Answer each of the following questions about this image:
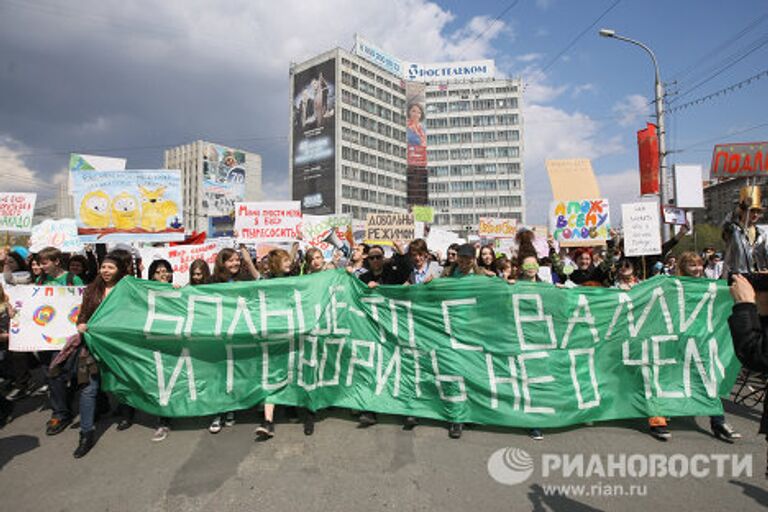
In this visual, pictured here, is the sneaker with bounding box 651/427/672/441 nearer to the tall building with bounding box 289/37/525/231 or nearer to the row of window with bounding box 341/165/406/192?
the tall building with bounding box 289/37/525/231

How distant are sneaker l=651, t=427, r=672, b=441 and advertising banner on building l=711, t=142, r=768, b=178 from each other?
11.7m

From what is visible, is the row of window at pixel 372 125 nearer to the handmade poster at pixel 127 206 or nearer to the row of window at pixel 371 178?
the row of window at pixel 371 178

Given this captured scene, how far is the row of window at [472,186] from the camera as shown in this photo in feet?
268

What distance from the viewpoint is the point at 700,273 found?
4434 millimetres

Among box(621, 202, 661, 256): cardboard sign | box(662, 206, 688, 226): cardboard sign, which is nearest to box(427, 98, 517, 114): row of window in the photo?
box(662, 206, 688, 226): cardboard sign

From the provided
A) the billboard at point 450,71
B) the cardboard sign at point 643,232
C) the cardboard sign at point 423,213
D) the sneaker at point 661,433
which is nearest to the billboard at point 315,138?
the billboard at point 450,71

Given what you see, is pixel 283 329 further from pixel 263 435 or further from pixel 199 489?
pixel 199 489

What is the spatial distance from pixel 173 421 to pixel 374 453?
226 centimetres

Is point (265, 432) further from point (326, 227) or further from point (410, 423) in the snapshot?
point (326, 227)

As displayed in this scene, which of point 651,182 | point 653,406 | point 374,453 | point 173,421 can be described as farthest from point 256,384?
point 651,182

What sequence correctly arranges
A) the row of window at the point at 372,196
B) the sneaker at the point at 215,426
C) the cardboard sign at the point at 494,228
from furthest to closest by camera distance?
the row of window at the point at 372,196 < the cardboard sign at the point at 494,228 < the sneaker at the point at 215,426

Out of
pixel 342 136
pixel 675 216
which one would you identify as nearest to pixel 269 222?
pixel 675 216

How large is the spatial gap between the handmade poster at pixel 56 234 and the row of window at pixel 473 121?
274 feet

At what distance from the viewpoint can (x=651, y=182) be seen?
11547 millimetres
